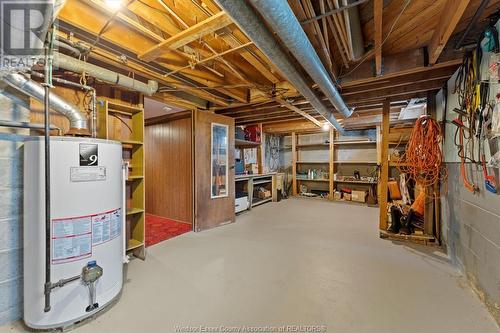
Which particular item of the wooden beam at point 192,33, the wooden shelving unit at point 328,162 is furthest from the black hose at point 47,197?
the wooden shelving unit at point 328,162

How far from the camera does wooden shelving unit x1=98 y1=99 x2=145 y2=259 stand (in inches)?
96.0

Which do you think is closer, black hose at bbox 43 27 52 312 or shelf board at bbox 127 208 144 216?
black hose at bbox 43 27 52 312

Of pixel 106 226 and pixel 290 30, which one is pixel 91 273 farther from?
pixel 290 30

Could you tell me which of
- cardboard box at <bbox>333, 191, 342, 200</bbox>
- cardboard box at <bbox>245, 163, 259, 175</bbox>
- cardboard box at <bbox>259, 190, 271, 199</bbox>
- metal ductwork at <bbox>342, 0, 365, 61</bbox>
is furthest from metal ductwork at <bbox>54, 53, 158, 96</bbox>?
cardboard box at <bbox>333, 191, 342, 200</bbox>

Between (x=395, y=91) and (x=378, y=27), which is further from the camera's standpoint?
(x=395, y=91)

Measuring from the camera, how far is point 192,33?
162 centimetres

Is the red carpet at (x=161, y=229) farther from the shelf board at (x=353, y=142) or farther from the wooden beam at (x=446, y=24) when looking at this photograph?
the shelf board at (x=353, y=142)

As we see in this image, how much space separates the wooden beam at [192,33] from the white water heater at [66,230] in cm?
97

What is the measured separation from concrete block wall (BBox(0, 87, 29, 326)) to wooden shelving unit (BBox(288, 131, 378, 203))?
610 centimetres

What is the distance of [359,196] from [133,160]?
220 inches

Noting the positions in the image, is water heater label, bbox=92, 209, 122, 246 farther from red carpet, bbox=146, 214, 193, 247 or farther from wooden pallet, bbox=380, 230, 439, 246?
wooden pallet, bbox=380, 230, 439, 246

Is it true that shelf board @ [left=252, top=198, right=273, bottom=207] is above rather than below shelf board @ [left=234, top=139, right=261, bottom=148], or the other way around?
below

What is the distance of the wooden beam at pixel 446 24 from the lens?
4.45ft

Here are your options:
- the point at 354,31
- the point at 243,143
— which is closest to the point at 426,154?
the point at 354,31
